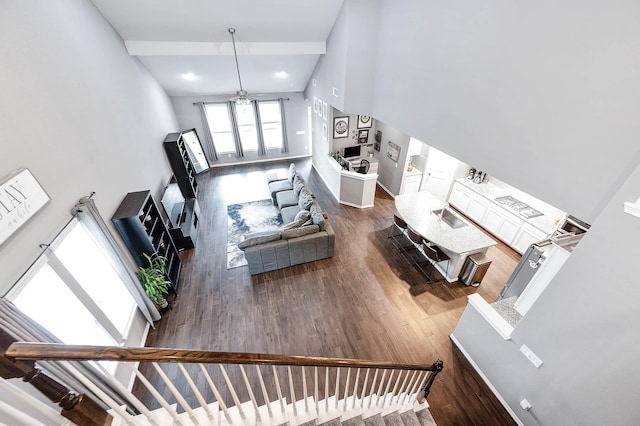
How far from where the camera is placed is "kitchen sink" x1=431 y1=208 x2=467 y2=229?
14.5 feet

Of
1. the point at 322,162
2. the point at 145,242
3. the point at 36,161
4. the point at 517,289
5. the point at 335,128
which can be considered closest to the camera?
the point at 36,161

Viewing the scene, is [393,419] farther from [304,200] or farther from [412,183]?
[412,183]

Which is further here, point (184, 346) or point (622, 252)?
point (184, 346)

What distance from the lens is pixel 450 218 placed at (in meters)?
4.57

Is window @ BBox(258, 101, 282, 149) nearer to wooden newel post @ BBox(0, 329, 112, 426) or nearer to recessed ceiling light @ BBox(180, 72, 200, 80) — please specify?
recessed ceiling light @ BBox(180, 72, 200, 80)

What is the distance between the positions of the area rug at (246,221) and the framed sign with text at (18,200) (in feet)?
9.81

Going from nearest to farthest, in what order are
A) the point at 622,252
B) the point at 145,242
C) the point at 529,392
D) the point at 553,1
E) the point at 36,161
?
the point at 622,252, the point at 553,1, the point at 36,161, the point at 529,392, the point at 145,242

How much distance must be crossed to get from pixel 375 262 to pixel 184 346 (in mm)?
3331

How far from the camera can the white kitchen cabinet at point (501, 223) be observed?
479 centimetres

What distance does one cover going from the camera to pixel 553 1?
1831 millimetres

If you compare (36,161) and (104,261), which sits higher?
(36,161)

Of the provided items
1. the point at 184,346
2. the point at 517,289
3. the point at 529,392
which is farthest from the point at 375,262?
the point at 184,346

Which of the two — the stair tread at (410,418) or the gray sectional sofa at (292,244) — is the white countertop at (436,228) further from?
the stair tread at (410,418)

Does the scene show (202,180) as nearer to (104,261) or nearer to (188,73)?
(188,73)
